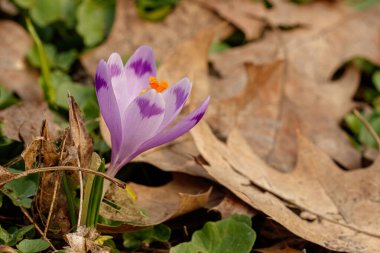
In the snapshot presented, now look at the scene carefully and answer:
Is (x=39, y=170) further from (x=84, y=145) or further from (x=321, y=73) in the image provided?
(x=321, y=73)

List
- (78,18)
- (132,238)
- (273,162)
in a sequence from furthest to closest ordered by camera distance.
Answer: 1. (78,18)
2. (273,162)
3. (132,238)

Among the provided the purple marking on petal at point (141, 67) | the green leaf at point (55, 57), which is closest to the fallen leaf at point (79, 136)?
the purple marking on petal at point (141, 67)

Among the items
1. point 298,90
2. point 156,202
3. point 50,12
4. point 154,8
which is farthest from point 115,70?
point 154,8

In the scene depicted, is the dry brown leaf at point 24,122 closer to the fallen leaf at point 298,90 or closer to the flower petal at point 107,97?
the flower petal at point 107,97

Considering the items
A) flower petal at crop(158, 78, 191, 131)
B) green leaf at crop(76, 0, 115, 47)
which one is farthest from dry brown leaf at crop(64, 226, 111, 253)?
green leaf at crop(76, 0, 115, 47)

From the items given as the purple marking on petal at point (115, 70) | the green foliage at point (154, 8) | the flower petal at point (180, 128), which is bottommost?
the green foliage at point (154, 8)

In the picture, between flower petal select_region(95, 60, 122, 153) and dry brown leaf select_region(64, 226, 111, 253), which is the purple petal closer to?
flower petal select_region(95, 60, 122, 153)

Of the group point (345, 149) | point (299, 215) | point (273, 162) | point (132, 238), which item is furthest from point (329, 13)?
point (132, 238)
